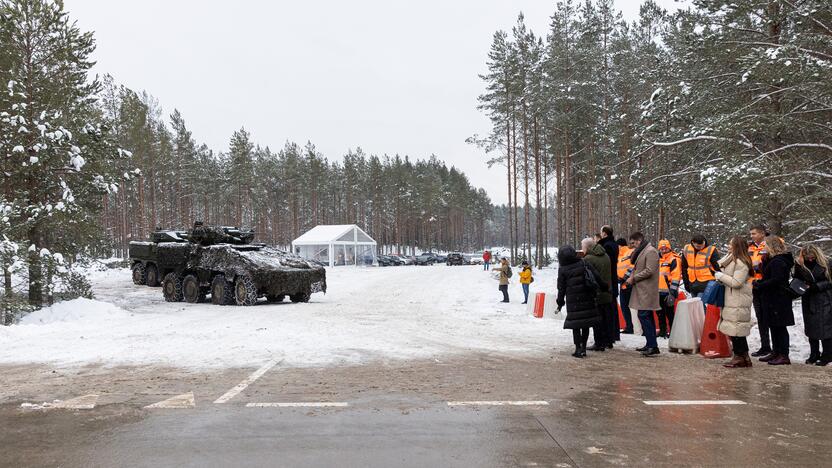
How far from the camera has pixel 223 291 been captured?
53.6 feet

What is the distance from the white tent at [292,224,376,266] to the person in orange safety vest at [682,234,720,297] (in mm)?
42170

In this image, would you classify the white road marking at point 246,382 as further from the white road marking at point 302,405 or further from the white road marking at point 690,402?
the white road marking at point 690,402

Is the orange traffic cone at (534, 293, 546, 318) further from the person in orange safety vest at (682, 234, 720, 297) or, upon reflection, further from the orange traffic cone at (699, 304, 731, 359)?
the orange traffic cone at (699, 304, 731, 359)

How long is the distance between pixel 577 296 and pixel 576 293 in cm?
5

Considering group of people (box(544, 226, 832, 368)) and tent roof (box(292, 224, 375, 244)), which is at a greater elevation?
tent roof (box(292, 224, 375, 244))

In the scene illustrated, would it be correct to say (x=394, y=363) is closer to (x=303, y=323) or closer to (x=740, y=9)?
(x=303, y=323)

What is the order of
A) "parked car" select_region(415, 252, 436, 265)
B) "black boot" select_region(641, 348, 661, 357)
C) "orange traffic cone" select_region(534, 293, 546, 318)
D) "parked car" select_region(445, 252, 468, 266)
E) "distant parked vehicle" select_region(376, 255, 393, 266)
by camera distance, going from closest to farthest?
1. "black boot" select_region(641, 348, 661, 357)
2. "orange traffic cone" select_region(534, 293, 546, 318)
3. "distant parked vehicle" select_region(376, 255, 393, 266)
4. "parked car" select_region(445, 252, 468, 266)
5. "parked car" select_region(415, 252, 436, 265)

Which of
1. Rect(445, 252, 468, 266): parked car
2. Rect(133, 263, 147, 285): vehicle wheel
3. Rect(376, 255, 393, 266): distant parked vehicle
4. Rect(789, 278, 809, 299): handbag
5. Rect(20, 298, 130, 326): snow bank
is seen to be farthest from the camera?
Rect(445, 252, 468, 266): parked car

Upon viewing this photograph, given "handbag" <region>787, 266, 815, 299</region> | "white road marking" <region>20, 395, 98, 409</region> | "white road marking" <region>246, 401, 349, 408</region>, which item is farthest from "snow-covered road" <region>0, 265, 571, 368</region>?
"handbag" <region>787, 266, 815, 299</region>

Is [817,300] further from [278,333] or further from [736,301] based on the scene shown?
[278,333]

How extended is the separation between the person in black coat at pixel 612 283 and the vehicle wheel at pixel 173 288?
547 inches

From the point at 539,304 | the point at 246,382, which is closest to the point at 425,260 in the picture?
the point at 539,304

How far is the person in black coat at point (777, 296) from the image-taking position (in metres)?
7.21

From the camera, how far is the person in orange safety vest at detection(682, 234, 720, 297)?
881 cm
